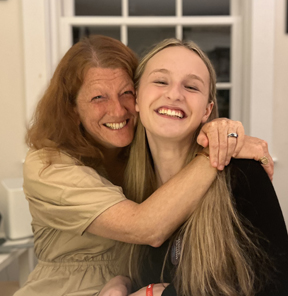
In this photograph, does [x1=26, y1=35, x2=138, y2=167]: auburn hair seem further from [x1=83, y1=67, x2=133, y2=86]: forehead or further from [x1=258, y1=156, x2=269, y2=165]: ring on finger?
[x1=258, y1=156, x2=269, y2=165]: ring on finger

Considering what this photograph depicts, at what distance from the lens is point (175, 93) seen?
101 centimetres

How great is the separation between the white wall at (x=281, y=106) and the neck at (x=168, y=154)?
104 cm

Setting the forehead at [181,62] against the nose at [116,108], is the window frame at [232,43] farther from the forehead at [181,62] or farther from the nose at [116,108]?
the forehead at [181,62]

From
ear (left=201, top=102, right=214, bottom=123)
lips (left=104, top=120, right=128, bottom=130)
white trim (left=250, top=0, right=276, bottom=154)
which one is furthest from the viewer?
white trim (left=250, top=0, right=276, bottom=154)

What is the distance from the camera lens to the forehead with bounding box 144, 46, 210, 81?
1030mm

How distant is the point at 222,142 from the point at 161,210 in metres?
0.24

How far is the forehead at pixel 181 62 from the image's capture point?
103 centimetres

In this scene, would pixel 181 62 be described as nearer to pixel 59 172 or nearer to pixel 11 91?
pixel 59 172

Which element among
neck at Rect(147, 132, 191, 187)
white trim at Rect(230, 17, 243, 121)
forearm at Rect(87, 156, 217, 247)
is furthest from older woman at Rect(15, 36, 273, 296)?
white trim at Rect(230, 17, 243, 121)

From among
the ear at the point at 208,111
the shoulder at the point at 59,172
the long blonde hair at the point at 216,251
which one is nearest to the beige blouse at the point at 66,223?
the shoulder at the point at 59,172

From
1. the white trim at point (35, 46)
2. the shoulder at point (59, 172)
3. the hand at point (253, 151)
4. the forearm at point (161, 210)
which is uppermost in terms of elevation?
the white trim at point (35, 46)

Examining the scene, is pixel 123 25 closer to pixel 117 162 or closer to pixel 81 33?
pixel 81 33

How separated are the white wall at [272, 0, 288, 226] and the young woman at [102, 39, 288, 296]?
3.16 ft

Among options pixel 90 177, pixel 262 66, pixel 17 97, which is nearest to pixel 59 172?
pixel 90 177
